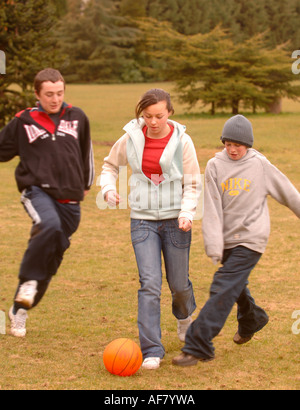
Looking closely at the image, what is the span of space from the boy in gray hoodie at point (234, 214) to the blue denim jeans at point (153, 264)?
295 millimetres

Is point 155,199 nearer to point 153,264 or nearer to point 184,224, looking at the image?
point 184,224

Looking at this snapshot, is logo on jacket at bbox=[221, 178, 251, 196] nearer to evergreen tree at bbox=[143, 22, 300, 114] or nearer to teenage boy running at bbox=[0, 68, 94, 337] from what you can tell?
teenage boy running at bbox=[0, 68, 94, 337]

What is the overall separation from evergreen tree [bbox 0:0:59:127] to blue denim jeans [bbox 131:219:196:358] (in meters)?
17.3

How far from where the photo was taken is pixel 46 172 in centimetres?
462

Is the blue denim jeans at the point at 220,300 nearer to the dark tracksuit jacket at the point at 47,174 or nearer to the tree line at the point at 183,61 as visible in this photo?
the dark tracksuit jacket at the point at 47,174

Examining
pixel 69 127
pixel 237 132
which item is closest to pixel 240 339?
pixel 237 132

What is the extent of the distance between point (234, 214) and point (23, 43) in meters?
18.3

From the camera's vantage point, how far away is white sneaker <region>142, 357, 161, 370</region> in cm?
516

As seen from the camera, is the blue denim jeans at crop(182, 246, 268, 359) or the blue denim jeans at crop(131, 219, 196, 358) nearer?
the blue denim jeans at crop(182, 246, 268, 359)

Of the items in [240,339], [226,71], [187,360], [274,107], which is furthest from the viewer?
[274,107]

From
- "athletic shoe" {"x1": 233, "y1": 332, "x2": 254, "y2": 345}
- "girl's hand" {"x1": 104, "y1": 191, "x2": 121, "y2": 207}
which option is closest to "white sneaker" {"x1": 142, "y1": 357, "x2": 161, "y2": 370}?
"athletic shoe" {"x1": 233, "y1": 332, "x2": 254, "y2": 345}

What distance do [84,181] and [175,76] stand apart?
1112 inches

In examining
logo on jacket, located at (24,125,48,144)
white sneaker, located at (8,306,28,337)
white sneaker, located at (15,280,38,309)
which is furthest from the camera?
white sneaker, located at (8,306,28,337)

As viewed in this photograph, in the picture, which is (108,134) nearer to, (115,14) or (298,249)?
(298,249)
